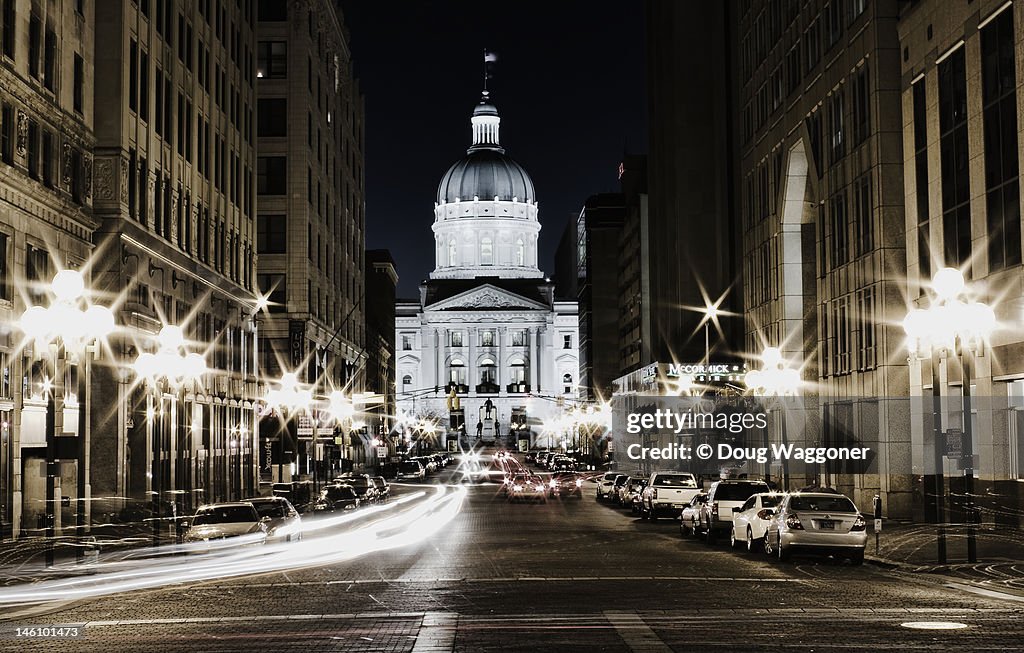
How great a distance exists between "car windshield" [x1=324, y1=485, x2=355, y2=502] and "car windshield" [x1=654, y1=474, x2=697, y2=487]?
1427 cm

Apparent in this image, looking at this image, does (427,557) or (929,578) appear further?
(427,557)

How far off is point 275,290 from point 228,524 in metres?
56.9

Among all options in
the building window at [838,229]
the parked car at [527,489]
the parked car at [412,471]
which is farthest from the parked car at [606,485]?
the parked car at [412,471]

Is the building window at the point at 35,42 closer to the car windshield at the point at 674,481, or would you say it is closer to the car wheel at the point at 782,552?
the car windshield at the point at 674,481

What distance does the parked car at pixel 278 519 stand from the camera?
31406 mm

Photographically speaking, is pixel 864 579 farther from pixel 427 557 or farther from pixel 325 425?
pixel 325 425

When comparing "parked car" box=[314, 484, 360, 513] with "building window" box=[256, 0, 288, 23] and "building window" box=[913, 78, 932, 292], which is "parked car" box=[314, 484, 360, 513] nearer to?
"building window" box=[913, 78, 932, 292]

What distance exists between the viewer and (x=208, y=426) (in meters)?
64.9

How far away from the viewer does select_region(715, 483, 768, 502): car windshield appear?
3546 cm

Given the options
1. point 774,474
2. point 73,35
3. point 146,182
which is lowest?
point 774,474

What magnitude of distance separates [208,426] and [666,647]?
171 feet

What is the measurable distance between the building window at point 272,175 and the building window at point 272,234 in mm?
1645

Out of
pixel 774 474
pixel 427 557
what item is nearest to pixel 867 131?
pixel 774 474

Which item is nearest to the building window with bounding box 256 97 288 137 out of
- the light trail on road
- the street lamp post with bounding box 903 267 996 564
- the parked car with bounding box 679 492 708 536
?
the light trail on road
